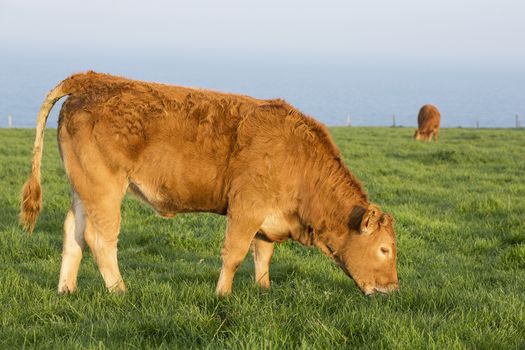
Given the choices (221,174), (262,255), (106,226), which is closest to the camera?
(221,174)

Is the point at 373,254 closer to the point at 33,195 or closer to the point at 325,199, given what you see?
the point at 325,199

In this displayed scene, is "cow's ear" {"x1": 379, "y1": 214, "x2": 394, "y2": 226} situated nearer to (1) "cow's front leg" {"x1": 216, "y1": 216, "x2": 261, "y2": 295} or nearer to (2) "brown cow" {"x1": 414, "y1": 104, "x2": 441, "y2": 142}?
(1) "cow's front leg" {"x1": 216, "y1": 216, "x2": 261, "y2": 295}

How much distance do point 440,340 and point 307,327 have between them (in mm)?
857

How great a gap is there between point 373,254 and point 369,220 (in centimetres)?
34

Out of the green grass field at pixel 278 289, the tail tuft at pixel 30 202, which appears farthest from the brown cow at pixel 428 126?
the tail tuft at pixel 30 202

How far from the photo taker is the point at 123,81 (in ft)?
20.4

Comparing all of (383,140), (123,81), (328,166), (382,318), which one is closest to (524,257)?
(328,166)

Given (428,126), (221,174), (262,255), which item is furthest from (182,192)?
(428,126)

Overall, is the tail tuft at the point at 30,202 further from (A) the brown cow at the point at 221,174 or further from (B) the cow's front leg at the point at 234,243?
(B) the cow's front leg at the point at 234,243

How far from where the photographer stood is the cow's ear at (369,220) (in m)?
5.71

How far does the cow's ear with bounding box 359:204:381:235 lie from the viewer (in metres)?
5.71

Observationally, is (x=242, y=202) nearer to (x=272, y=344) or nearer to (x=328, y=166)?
(x=328, y=166)

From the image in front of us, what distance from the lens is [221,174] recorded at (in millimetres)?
5820

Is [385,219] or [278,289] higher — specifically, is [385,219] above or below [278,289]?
above
